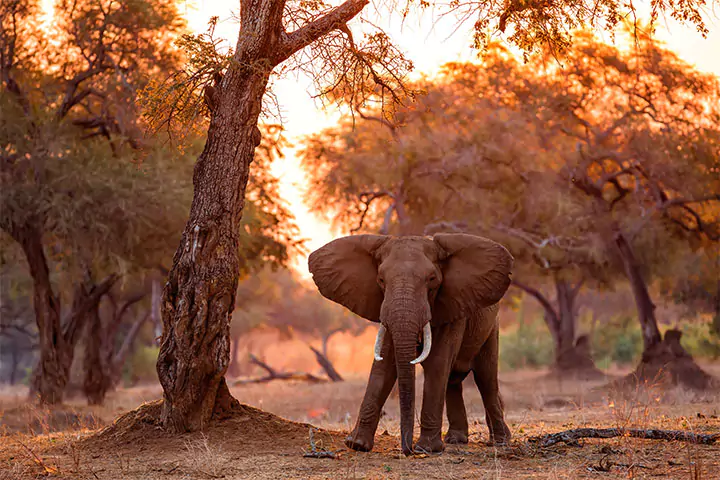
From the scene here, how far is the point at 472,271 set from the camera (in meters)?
9.33

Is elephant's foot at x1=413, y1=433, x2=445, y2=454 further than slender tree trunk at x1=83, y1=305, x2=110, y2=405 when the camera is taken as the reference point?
No

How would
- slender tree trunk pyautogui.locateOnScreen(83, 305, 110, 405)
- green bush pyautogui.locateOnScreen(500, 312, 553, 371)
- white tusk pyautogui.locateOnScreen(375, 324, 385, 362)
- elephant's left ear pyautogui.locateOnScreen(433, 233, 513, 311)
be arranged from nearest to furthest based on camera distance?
white tusk pyautogui.locateOnScreen(375, 324, 385, 362)
elephant's left ear pyautogui.locateOnScreen(433, 233, 513, 311)
slender tree trunk pyautogui.locateOnScreen(83, 305, 110, 405)
green bush pyautogui.locateOnScreen(500, 312, 553, 371)

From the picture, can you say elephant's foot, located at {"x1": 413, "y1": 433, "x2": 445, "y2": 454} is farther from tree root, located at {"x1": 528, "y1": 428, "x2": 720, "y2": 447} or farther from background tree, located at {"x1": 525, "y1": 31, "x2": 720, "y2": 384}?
background tree, located at {"x1": 525, "y1": 31, "x2": 720, "y2": 384}

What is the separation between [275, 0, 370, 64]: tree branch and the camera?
36.4 feet

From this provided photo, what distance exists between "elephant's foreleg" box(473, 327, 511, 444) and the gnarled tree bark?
302 cm

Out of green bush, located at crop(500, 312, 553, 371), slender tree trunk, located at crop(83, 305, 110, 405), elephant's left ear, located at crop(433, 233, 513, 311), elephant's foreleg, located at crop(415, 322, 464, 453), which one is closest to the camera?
elephant's foreleg, located at crop(415, 322, 464, 453)

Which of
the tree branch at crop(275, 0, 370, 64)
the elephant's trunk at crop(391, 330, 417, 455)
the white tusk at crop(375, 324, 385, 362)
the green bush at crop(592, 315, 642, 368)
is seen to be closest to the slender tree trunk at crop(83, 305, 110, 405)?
the tree branch at crop(275, 0, 370, 64)

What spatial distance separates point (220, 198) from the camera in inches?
416

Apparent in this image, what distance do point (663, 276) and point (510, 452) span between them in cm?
2704

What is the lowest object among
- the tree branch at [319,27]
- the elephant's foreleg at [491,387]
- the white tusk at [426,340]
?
the elephant's foreleg at [491,387]

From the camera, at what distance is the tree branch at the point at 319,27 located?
11.1 m

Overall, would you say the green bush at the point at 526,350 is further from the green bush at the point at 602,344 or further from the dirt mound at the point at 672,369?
the dirt mound at the point at 672,369

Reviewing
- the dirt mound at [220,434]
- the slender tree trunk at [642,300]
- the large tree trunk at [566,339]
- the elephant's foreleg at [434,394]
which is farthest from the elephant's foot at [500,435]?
the large tree trunk at [566,339]

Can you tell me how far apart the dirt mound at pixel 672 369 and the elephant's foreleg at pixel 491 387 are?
13155mm
